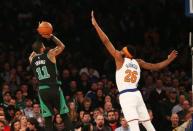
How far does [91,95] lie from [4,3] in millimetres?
7437

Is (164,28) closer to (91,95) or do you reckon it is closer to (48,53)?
(91,95)

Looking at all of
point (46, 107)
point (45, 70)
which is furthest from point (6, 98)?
point (45, 70)

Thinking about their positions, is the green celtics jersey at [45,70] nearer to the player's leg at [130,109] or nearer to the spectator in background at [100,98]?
the player's leg at [130,109]

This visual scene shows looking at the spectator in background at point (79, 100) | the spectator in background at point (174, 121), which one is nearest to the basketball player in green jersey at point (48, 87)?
the spectator in background at point (174, 121)

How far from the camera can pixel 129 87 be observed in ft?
45.5

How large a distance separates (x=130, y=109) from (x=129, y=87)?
0.47 metres

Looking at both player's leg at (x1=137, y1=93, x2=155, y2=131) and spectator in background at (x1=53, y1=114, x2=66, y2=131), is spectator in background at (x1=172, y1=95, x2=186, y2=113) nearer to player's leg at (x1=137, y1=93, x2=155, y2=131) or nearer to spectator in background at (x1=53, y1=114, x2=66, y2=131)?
spectator in background at (x1=53, y1=114, x2=66, y2=131)

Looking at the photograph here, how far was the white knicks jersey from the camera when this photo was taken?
13891mm

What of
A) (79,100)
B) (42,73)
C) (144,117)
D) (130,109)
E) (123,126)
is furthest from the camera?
(79,100)

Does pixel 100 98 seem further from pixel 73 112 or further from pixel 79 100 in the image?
pixel 73 112

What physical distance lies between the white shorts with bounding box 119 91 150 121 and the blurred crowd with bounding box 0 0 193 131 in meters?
1.66

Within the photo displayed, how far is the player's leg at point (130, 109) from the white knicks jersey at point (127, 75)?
0.18 meters

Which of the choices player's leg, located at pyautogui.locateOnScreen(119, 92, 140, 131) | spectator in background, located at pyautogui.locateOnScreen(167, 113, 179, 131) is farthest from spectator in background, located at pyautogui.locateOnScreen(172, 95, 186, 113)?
player's leg, located at pyautogui.locateOnScreen(119, 92, 140, 131)

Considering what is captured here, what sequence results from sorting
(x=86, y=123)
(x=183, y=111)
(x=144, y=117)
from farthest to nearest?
(x=183, y=111)
(x=86, y=123)
(x=144, y=117)
